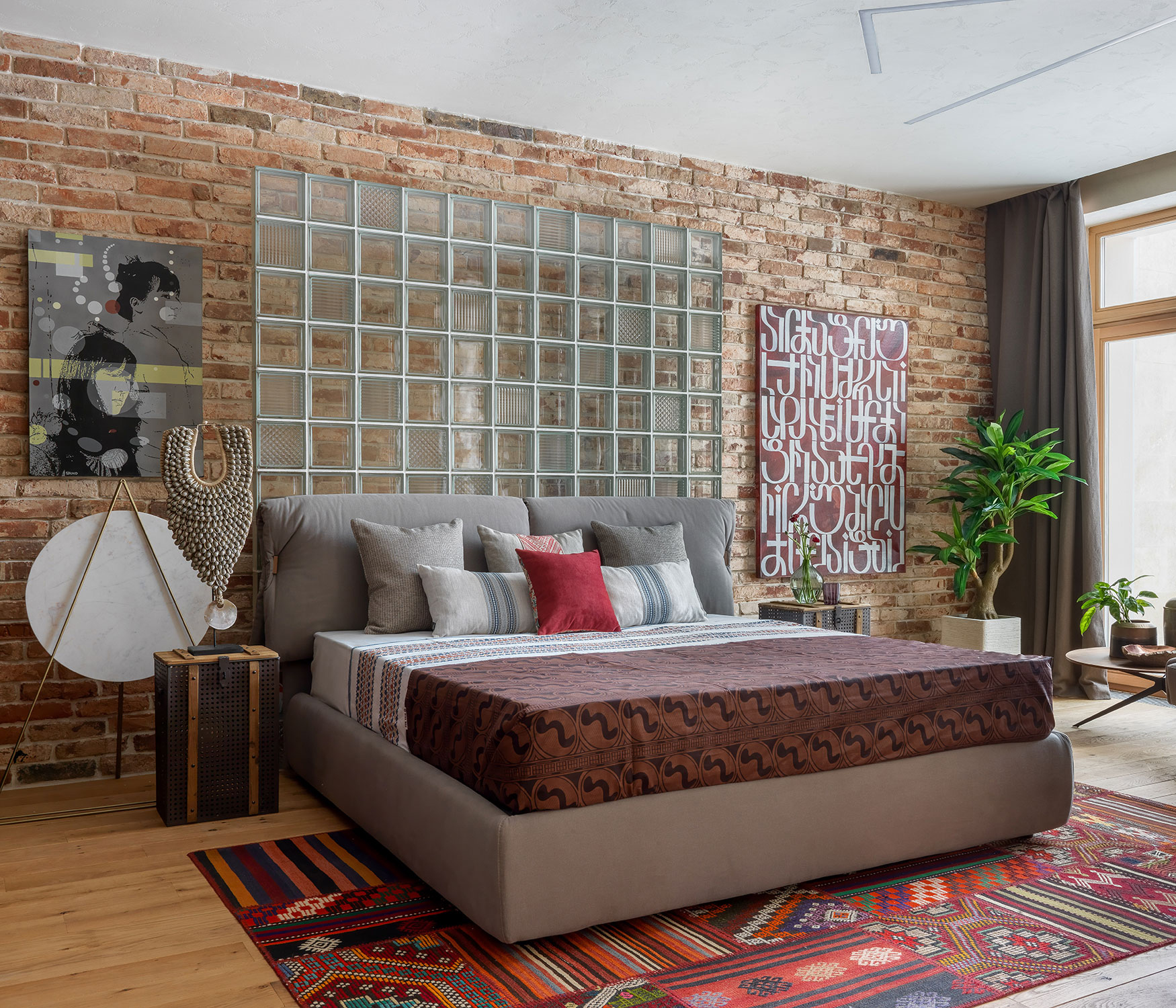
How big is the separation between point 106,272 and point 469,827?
2650mm

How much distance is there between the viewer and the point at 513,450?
4.57 m

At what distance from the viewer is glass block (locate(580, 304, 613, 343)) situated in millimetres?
4734

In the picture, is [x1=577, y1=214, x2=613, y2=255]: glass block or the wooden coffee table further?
[x1=577, y1=214, x2=613, y2=255]: glass block

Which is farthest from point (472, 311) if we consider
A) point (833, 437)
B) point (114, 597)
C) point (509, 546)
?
point (833, 437)

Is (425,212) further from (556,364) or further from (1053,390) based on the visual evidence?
(1053,390)

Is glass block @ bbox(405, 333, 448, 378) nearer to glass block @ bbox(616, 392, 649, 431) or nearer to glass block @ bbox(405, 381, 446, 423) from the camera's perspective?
glass block @ bbox(405, 381, 446, 423)

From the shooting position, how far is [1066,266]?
18.2 feet

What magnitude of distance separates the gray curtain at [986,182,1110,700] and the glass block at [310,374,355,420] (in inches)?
→ 148

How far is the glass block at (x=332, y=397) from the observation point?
418 centimetres

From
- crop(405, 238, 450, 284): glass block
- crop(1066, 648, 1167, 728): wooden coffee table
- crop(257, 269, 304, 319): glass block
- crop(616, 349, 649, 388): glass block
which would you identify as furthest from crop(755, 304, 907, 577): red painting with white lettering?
crop(257, 269, 304, 319): glass block

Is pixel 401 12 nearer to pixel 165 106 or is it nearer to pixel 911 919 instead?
pixel 165 106

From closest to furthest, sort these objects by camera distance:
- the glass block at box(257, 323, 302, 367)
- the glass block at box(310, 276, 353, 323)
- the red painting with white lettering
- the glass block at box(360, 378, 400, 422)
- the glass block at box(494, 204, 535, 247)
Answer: the glass block at box(257, 323, 302, 367)
the glass block at box(310, 276, 353, 323)
the glass block at box(360, 378, 400, 422)
the glass block at box(494, 204, 535, 247)
the red painting with white lettering

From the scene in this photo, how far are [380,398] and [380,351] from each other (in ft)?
0.66

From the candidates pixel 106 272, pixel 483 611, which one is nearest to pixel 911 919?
pixel 483 611
